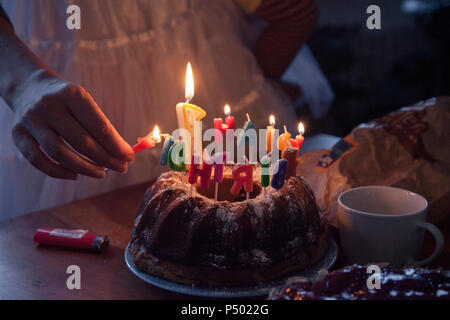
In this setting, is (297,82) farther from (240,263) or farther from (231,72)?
(240,263)

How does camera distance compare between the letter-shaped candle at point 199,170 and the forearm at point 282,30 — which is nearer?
the letter-shaped candle at point 199,170

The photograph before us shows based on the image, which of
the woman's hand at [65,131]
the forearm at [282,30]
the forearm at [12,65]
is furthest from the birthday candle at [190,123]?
the forearm at [282,30]

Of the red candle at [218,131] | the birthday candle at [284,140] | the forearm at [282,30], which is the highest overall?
the forearm at [282,30]

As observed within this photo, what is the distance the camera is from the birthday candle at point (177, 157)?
0.92 meters

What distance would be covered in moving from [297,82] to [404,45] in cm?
188

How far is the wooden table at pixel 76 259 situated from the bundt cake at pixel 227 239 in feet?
0.24

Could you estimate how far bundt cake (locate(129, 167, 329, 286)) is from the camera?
33.4 inches

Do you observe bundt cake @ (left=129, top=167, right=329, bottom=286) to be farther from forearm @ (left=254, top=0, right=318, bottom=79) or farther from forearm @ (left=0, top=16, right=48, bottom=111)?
forearm @ (left=254, top=0, right=318, bottom=79)

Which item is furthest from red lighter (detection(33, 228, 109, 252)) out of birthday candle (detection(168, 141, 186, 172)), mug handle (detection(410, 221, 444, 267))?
mug handle (detection(410, 221, 444, 267))

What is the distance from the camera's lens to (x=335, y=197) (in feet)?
3.85

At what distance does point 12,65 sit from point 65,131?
0.28 metres

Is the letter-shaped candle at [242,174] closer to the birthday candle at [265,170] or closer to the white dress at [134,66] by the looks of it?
the birthday candle at [265,170]

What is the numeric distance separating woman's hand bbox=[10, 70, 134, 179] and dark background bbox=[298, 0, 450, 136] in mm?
2290

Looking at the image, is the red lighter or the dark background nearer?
the red lighter
